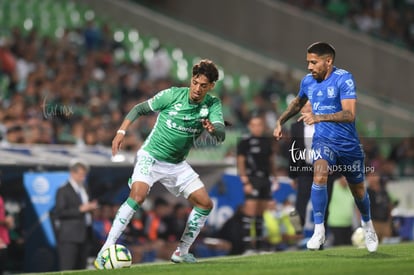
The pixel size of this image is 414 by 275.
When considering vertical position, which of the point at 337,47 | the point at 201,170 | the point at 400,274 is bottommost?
the point at 400,274

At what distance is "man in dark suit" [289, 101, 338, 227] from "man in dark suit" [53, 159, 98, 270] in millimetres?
3429

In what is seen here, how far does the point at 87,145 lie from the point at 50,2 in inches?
398

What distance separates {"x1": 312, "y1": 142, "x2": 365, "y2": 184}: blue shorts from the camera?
13.6m

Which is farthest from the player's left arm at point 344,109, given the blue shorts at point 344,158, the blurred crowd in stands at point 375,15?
the blurred crowd in stands at point 375,15

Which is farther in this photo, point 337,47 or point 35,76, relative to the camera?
point 337,47

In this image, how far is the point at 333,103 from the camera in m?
13.6

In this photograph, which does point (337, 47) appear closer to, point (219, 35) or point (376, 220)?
point (219, 35)

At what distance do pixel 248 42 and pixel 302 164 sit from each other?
1879cm

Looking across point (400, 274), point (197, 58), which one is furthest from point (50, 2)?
point (400, 274)

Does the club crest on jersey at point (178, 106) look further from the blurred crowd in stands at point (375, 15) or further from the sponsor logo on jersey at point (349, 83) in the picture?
the blurred crowd in stands at point (375, 15)

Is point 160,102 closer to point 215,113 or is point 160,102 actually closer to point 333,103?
point 215,113

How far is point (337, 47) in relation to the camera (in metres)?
33.7

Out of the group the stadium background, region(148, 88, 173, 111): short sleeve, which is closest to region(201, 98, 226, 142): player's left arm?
region(148, 88, 173, 111): short sleeve

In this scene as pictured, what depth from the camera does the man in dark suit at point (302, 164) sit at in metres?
16.6
